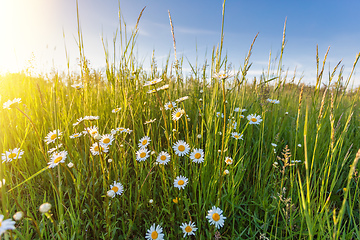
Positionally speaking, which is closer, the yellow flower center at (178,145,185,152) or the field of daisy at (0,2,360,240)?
the field of daisy at (0,2,360,240)

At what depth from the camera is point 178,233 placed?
3.76 feet

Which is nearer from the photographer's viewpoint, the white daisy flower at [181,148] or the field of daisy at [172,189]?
the field of daisy at [172,189]

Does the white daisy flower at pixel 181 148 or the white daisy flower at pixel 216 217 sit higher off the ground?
the white daisy flower at pixel 181 148

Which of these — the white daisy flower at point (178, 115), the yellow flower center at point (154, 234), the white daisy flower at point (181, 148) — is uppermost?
the white daisy flower at point (178, 115)

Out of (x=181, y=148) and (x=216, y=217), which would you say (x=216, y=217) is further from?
(x=181, y=148)

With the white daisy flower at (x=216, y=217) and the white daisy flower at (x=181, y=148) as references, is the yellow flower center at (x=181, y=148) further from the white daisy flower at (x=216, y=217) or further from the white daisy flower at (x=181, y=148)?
the white daisy flower at (x=216, y=217)

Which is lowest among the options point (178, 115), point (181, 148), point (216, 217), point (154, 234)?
point (154, 234)

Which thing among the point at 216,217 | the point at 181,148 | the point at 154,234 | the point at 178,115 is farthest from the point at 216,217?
the point at 178,115

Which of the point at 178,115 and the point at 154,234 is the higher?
the point at 178,115

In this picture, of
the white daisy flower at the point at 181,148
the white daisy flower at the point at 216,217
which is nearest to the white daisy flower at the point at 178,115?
the white daisy flower at the point at 181,148

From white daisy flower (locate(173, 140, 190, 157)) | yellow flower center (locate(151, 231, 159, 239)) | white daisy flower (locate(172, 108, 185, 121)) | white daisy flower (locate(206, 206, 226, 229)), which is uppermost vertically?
white daisy flower (locate(172, 108, 185, 121))

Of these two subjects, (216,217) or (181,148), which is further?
(181,148)

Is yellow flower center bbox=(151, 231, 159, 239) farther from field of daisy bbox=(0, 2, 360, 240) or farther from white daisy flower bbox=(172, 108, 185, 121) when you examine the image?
white daisy flower bbox=(172, 108, 185, 121)

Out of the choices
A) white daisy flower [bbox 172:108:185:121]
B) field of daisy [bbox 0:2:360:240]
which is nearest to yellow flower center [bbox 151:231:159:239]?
field of daisy [bbox 0:2:360:240]
